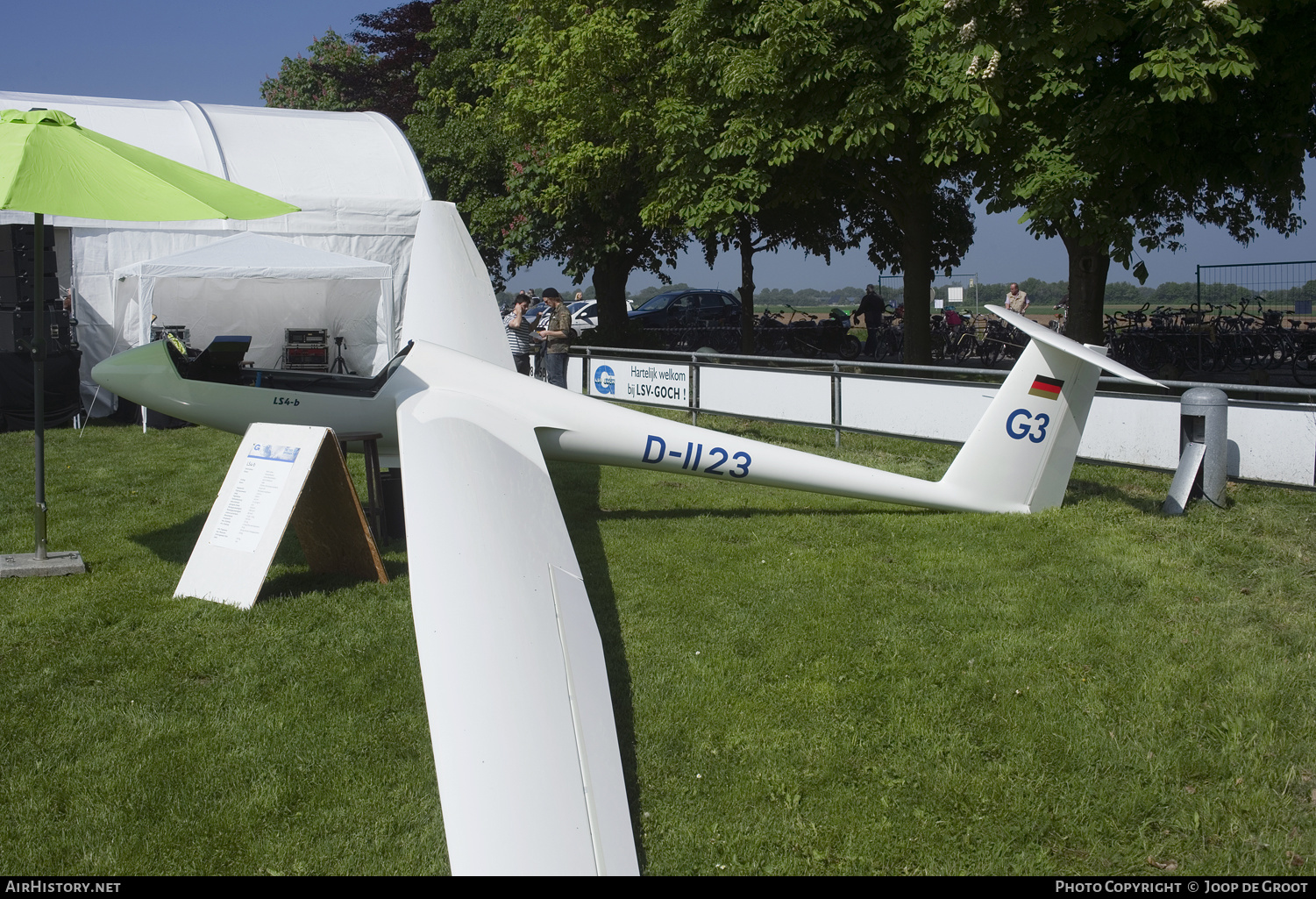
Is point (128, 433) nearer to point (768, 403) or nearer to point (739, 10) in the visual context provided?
point (768, 403)

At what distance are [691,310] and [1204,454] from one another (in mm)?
24831

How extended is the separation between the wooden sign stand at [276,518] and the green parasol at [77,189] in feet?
3.93

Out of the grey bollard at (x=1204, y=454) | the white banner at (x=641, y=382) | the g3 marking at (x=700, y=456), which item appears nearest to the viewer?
the g3 marking at (x=700, y=456)

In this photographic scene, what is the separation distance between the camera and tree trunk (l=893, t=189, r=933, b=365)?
15.5 metres

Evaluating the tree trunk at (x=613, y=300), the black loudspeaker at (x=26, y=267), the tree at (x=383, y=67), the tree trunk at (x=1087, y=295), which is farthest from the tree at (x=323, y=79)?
the tree trunk at (x=1087, y=295)

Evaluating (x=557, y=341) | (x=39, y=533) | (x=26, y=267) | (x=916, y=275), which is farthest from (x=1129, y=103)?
(x=26, y=267)

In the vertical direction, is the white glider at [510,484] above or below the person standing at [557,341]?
below

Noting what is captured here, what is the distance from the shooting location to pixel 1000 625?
203 inches

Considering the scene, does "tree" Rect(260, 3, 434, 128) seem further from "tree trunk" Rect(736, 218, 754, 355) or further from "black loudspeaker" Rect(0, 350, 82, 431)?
"black loudspeaker" Rect(0, 350, 82, 431)

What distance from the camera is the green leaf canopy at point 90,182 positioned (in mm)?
4824

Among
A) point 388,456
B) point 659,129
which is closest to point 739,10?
point 659,129

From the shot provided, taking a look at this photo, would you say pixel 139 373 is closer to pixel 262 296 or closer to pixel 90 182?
pixel 90 182

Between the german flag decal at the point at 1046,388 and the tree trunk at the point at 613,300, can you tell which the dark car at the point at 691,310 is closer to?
the tree trunk at the point at 613,300

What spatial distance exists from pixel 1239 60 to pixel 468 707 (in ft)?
31.8
